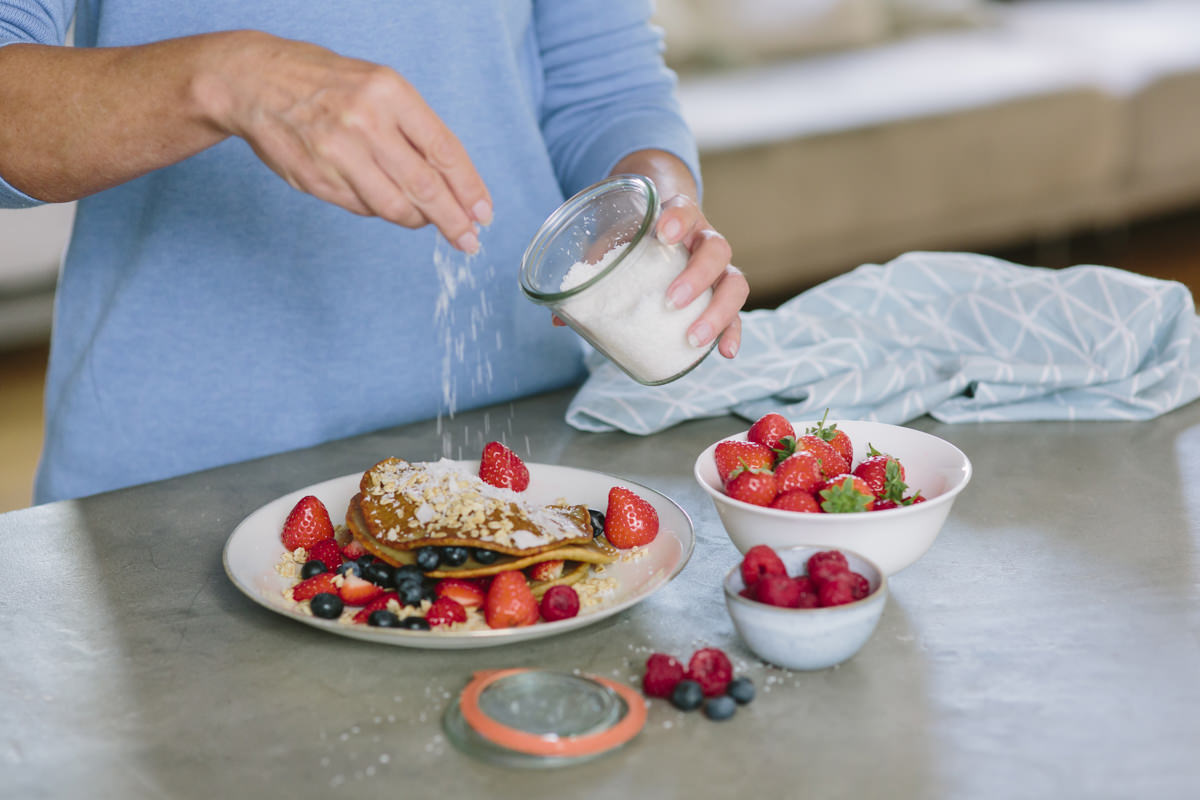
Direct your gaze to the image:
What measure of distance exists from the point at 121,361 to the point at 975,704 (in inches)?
41.9

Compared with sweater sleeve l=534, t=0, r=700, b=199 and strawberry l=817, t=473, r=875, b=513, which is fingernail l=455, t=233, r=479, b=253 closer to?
strawberry l=817, t=473, r=875, b=513

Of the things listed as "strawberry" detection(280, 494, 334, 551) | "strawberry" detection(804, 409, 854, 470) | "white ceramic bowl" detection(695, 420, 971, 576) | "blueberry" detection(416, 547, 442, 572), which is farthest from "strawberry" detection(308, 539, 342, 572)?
"strawberry" detection(804, 409, 854, 470)

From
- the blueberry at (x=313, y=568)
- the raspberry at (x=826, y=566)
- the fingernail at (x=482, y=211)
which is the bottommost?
the blueberry at (x=313, y=568)

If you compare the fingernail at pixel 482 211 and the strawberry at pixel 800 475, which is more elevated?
the fingernail at pixel 482 211

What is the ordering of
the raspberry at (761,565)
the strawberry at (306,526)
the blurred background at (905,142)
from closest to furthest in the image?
the raspberry at (761,565)
the strawberry at (306,526)
the blurred background at (905,142)

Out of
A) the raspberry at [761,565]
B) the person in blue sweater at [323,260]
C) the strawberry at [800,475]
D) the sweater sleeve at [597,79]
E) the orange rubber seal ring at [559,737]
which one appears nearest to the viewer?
the orange rubber seal ring at [559,737]

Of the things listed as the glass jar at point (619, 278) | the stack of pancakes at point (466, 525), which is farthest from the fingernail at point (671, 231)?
the stack of pancakes at point (466, 525)

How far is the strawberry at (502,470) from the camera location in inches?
48.0

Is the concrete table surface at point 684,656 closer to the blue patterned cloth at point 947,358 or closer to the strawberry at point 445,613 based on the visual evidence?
the strawberry at point 445,613

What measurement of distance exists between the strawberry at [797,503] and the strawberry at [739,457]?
0.22ft

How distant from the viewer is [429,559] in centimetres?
101

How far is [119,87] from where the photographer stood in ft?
3.57

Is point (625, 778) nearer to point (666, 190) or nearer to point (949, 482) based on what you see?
point (949, 482)

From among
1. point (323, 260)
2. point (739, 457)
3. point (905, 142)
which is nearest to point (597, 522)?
point (739, 457)
